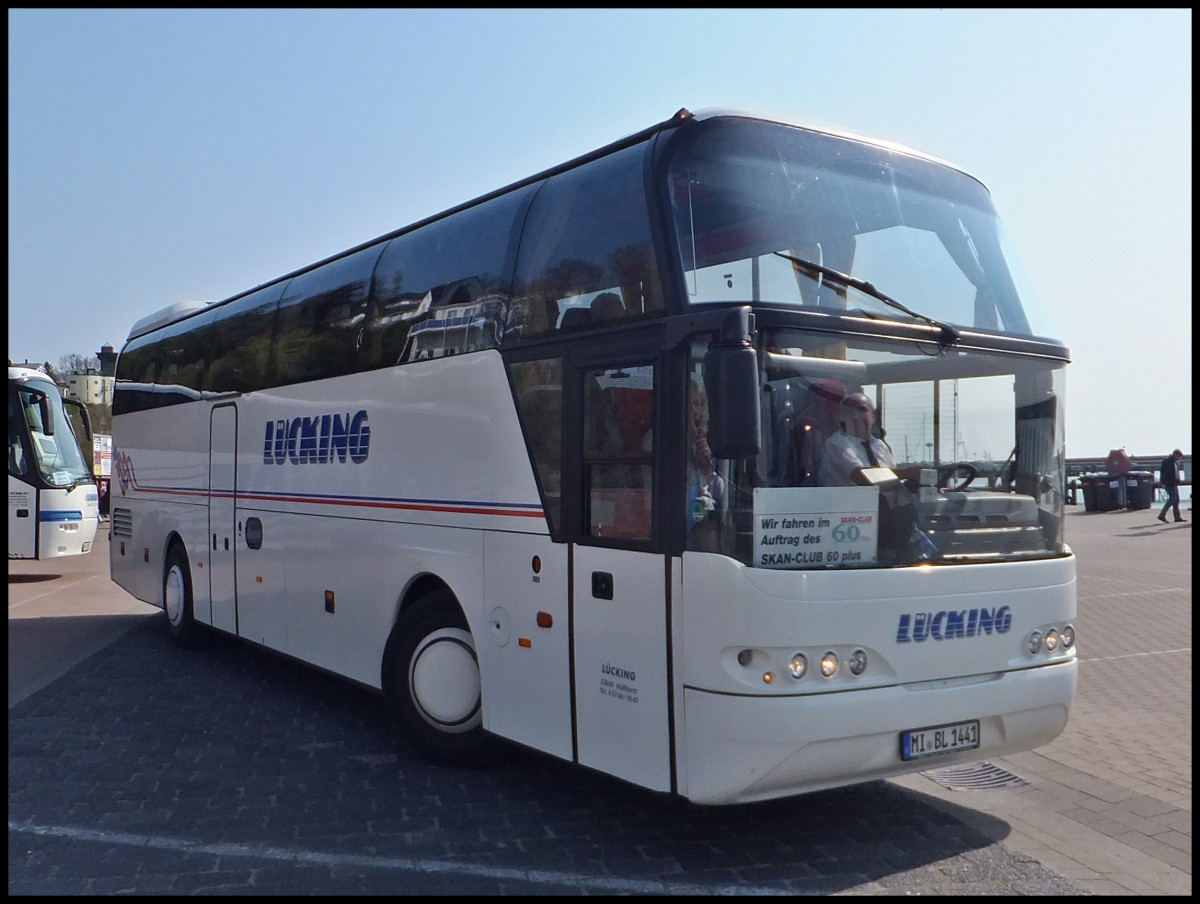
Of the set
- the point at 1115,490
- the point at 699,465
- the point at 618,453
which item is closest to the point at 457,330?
the point at 618,453

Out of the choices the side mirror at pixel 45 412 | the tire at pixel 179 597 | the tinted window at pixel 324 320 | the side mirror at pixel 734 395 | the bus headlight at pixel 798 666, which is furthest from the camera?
the side mirror at pixel 45 412

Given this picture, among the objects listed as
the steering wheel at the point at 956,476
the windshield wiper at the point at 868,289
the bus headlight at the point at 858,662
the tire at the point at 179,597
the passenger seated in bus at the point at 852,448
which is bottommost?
the tire at the point at 179,597

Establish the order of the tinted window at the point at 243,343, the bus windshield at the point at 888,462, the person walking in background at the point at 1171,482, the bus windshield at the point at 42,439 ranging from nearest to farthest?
1. the bus windshield at the point at 888,462
2. the tinted window at the point at 243,343
3. the bus windshield at the point at 42,439
4. the person walking in background at the point at 1171,482

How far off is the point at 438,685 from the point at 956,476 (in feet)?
11.2

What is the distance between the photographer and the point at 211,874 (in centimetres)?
514

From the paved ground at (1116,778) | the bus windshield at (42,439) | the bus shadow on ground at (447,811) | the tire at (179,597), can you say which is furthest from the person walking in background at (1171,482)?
the bus shadow on ground at (447,811)

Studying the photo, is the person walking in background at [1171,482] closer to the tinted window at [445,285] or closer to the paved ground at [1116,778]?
the paved ground at [1116,778]

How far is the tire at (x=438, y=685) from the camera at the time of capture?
6984mm

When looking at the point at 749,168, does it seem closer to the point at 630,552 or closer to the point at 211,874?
the point at 630,552

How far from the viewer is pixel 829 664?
5117mm

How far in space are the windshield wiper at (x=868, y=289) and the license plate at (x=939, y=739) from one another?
186cm

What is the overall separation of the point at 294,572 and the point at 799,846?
5.21m

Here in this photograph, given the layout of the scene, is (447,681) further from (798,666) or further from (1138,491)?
(1138,491)

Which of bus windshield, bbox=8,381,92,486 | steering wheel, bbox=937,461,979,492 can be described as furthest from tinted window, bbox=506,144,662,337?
bus windshield, bbox=8,381,92,486
